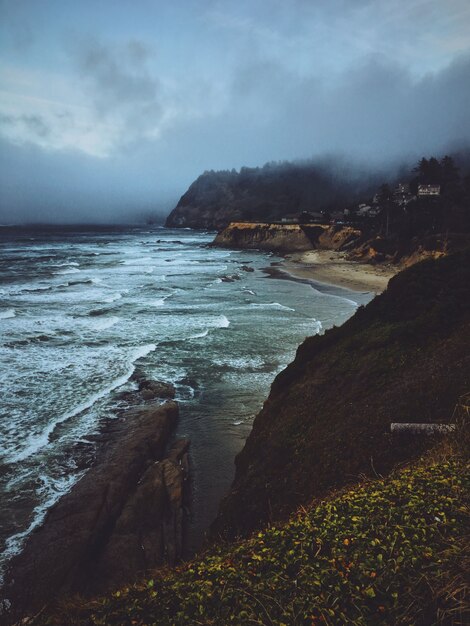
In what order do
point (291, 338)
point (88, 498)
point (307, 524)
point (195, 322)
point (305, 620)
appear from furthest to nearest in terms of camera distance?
point (195, 322)
point (291, 338)
point (88, 498)
point (307, 524)
point (305, 620)

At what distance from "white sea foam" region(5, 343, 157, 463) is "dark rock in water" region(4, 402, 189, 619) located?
2.14 meters

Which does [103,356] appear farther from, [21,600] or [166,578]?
[166,578]

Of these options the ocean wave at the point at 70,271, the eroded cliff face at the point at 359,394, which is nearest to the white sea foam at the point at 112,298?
the ocean wave at the point at 70,271

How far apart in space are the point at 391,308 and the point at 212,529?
8.25 meters

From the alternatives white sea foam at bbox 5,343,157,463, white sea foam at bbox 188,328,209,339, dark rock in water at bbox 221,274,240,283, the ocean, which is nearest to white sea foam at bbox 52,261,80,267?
the ocean

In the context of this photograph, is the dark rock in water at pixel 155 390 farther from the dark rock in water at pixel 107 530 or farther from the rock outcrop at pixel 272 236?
the rock outcrop at pixel 272 236

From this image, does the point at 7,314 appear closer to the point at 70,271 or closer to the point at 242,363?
the point at 242,363

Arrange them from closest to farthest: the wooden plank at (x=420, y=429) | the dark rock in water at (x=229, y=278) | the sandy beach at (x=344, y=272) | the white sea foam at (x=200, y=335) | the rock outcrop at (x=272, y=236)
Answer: the wooden plank at (x=420, y=429) < the white sea foam at (x=200, y=335) < the sandy beach at (x=344, y=272) < the dark rock in water at (x=229, y=278) < the rock outcrop at (x=272, y=236)

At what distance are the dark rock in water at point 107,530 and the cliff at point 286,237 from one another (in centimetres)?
7639

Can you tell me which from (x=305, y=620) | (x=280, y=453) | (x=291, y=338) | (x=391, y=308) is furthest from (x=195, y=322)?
(x=305, y=620)

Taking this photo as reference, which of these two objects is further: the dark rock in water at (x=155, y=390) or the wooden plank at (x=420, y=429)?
the dark rock in water at (x=155, y=390)

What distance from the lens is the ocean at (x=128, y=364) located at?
36.4 ft

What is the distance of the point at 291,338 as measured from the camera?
23.9 metres

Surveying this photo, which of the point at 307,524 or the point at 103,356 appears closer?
the point at 307,524
